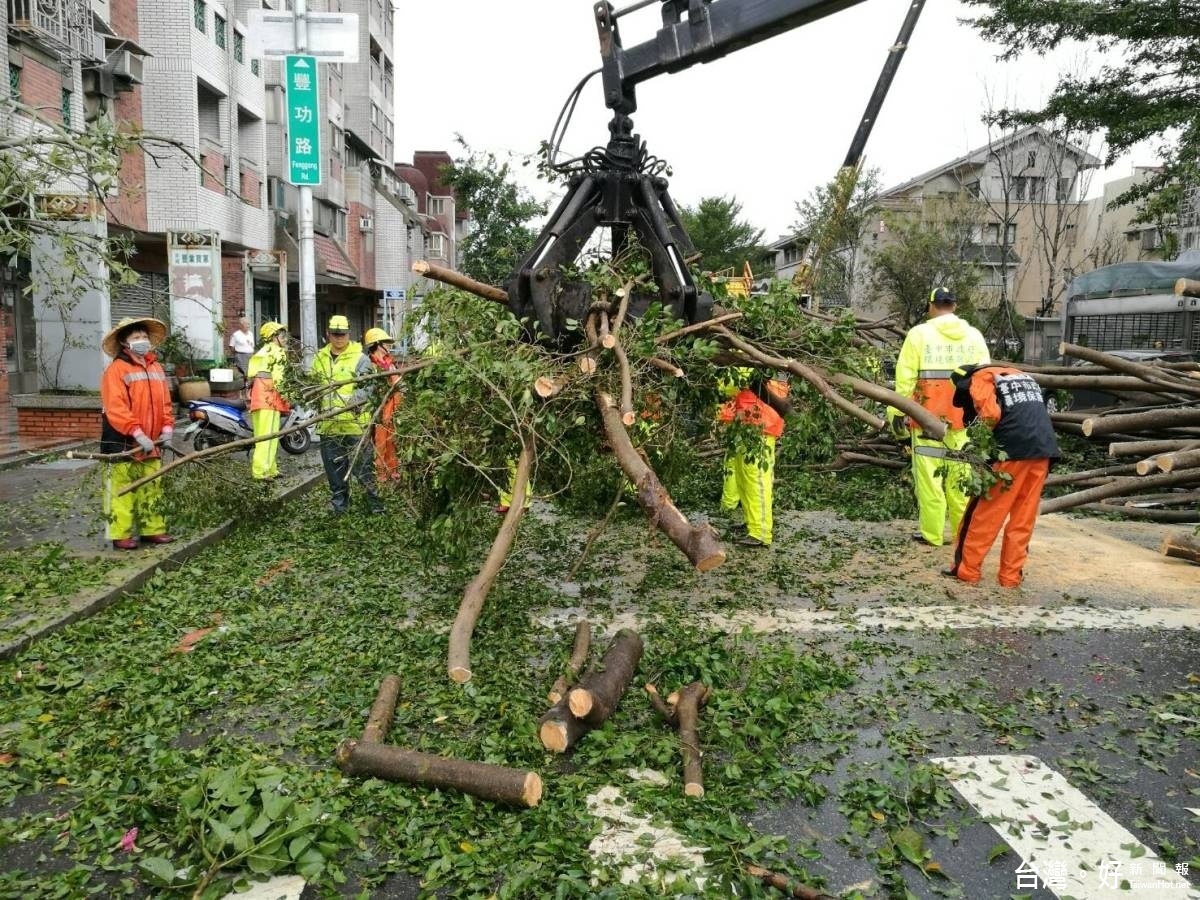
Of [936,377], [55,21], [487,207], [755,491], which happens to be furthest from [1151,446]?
[487,207]

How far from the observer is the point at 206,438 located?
12.0 metres

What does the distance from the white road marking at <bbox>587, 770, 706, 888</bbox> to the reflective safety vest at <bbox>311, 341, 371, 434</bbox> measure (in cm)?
383

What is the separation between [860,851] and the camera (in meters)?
3.13

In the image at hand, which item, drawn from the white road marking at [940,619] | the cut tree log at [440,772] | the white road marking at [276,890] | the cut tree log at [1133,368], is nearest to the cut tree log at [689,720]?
the cut tree log at [440,772]

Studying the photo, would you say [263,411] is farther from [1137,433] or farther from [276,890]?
[1137,433]

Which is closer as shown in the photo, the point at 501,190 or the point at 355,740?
the point at 355,740

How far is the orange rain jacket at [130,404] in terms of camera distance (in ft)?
22.3

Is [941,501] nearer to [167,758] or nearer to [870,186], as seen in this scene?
[167,758]

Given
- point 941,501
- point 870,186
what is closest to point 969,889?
point 941,501

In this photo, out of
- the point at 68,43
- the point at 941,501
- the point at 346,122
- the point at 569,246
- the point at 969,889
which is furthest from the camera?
the point at 346,122

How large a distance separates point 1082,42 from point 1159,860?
16808 mm

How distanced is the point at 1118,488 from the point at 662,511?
19.7ft

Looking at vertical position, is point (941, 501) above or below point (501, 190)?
below

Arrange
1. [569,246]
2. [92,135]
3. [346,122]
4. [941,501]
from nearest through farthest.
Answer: [92,135] → [569,246] → [941,501] → [346,122]
